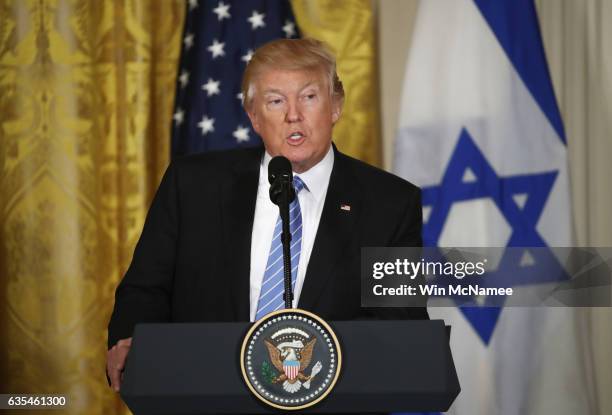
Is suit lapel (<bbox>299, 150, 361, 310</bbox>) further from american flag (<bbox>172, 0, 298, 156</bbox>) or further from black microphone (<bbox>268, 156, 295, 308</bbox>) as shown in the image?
american flag (<bbox>172, 0, 298, 156</bbox>)

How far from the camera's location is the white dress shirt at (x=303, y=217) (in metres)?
2.01

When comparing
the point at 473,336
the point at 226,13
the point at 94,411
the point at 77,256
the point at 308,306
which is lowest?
the point at 94,411

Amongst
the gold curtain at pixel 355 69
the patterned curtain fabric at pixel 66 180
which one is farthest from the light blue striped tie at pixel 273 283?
the patterned curtain fabric at pixel 66 180

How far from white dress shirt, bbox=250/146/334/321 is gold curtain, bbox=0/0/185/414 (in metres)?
1.52

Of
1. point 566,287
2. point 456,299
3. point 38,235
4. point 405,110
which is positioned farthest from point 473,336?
point 38,235

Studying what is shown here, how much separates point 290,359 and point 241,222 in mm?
783

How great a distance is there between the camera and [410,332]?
139 centimetres

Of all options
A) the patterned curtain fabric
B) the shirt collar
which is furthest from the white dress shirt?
the patterned curtain fabric

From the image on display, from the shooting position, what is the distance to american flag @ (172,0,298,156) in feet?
11.6

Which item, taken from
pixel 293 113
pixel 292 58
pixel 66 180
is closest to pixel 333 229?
pixel 293 113

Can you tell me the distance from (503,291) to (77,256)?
180 centimetres

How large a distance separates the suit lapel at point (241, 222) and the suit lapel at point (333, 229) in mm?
141

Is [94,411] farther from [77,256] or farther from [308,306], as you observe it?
[308,306]

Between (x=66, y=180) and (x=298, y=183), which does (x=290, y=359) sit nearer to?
(x=298, y=183)
